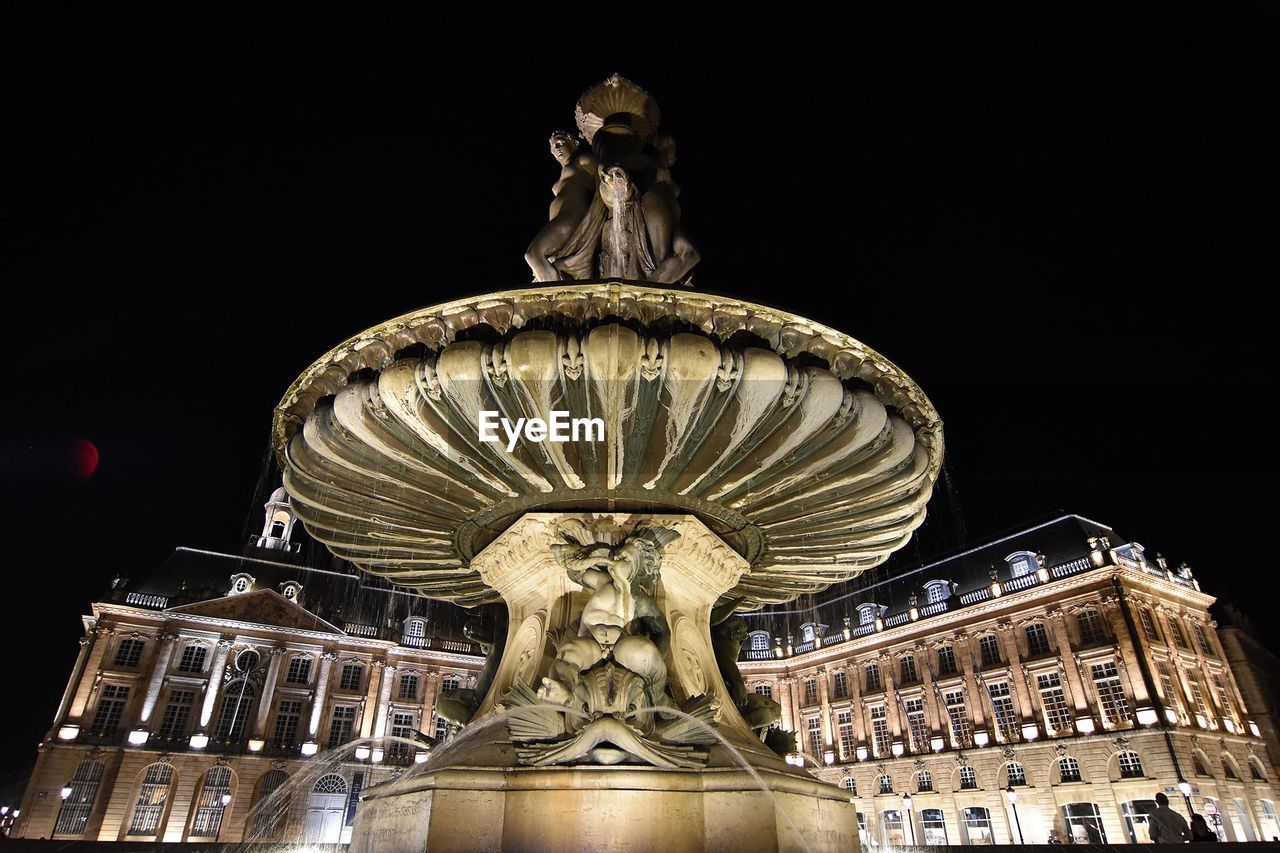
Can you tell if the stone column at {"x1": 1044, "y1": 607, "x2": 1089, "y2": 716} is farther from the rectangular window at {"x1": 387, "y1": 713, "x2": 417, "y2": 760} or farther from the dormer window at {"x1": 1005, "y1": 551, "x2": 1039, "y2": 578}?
the rectangular window at {"x1": 387, "y1": 713, "x2": 417, "y2": 760}

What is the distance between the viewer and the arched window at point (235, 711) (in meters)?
42.9

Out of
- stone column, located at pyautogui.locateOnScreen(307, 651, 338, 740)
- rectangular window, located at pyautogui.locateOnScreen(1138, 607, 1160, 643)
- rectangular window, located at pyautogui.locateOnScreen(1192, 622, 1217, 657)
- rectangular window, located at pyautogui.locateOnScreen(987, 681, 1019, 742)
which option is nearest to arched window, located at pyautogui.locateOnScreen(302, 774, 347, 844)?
stone column, located at pyautogui.locateOnScreen(307, 651, 338, 740)

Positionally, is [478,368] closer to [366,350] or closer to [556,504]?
[366,350]

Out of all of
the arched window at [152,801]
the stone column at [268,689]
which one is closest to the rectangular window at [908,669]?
the stone column at [268,689]

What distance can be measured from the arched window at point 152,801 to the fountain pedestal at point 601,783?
46.0 m

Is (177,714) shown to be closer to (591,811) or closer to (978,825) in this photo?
(978,825)

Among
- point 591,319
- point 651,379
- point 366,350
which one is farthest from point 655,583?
point 366,350

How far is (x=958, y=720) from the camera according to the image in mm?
42219

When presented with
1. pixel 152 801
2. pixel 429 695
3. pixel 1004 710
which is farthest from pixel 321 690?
pixel 1004 710

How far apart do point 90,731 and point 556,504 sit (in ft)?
158

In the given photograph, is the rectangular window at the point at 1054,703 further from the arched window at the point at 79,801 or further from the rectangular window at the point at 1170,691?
the arched window at the point at 79,801

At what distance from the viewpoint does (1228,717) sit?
39.1 meters

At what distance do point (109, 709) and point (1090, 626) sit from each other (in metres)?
→ 54.5

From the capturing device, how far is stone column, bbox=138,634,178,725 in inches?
1656
